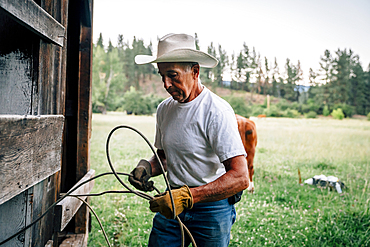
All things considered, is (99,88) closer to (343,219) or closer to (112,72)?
(112,72)

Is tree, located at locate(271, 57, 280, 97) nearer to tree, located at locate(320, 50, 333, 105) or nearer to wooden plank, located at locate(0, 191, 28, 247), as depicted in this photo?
tree, located at locate(320, 50, 333, 105)

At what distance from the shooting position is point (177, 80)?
204 cm

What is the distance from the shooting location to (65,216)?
6.88ft

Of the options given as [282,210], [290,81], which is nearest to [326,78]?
[290,81]

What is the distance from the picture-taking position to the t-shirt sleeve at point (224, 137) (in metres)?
1.88

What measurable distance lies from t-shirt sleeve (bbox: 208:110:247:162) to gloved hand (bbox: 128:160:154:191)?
0.55 m

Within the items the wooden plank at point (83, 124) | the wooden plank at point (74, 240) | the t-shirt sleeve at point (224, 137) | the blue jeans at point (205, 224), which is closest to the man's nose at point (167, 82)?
the t-shirt sleeve at point (224, 137)

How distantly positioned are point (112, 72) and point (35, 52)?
38.1 meters

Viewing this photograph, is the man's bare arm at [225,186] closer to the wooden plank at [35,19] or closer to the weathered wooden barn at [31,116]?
the weathered wooden barn at [31,116]

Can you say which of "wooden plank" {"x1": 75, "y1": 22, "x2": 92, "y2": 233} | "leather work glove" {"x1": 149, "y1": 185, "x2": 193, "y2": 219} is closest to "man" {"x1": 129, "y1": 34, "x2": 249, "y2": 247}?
"leather work glove" {"x1": 149, "y1": 185, "x2": 193, "y2": 219}

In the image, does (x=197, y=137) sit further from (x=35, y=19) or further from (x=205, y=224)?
(x=35, y=19)

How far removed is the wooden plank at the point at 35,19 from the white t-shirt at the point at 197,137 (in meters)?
0.93

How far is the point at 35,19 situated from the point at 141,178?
4.16ft

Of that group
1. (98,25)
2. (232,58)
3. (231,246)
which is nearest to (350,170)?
(231,246)
